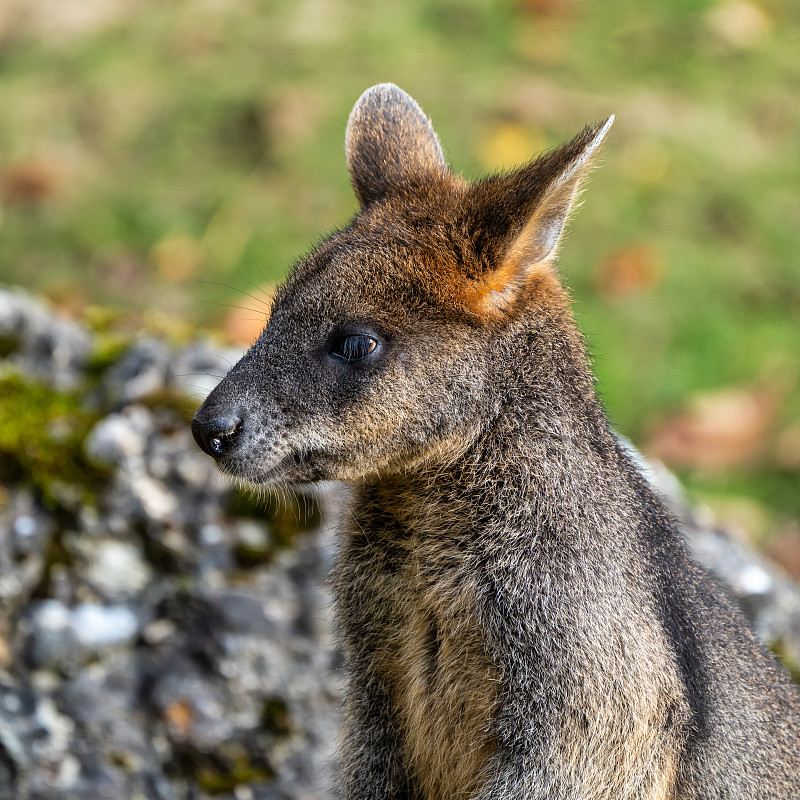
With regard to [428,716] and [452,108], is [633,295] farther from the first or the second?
[428,716]

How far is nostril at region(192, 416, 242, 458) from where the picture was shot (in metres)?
3.44

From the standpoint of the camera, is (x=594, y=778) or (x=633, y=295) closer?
(x=594, y=778)

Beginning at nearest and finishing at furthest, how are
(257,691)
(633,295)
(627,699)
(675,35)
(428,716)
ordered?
1. (627,699)
2. (428,716)
3. (257,691)
4. (633,295)
5. (675,35)

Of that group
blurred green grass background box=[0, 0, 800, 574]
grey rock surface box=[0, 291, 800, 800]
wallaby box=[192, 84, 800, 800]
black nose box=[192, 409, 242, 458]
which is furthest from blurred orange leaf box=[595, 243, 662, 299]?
black nose box=[192, 409, 242, 458]

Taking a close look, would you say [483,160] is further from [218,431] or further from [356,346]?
[218,431]

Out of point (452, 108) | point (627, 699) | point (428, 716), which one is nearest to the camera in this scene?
point (627, 699)

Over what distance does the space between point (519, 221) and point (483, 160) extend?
4946 mm

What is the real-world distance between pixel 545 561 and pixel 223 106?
253 inches

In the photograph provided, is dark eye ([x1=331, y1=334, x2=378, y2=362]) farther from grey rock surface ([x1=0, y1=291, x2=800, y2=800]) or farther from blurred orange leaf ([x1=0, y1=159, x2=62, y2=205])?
blurred orange leaf ([x1=0, y1=159, x2=62, y2=205])

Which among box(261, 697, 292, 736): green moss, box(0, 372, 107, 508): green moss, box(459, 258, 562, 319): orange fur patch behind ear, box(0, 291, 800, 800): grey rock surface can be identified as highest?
box(459, 258, 562, 319): orange fur patch behind ear

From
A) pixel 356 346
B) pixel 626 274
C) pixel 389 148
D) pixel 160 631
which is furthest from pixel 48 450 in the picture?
pixel 626 274

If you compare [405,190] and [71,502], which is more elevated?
[405,190]

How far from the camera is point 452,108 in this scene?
8688 millimetres

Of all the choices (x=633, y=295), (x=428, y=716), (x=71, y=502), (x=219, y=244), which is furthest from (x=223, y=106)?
(x=428, y=716)
